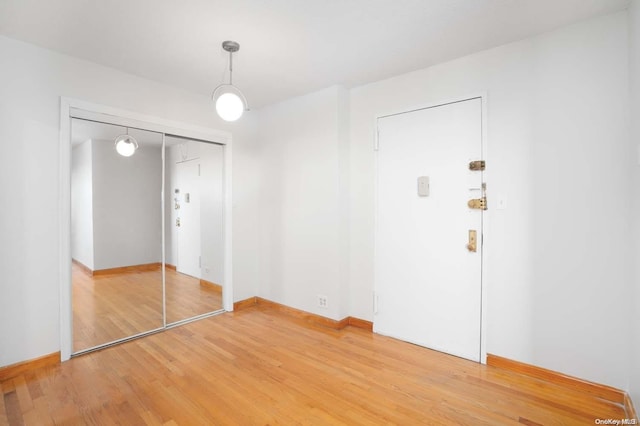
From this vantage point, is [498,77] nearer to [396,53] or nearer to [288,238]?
[396,53]

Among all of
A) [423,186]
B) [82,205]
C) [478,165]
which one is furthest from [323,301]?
[82,205]

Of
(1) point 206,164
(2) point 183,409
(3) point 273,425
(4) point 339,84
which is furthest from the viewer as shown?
(1) point 206,164

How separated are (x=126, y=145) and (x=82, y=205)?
70 centimetres

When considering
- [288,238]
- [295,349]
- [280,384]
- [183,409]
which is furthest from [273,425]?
[288,238]

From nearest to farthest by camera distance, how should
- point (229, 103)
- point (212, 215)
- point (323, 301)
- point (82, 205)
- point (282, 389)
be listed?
point (282, 389) → point (229, 103) → point (82, 205) → point (323, 301) → point (212, 215)

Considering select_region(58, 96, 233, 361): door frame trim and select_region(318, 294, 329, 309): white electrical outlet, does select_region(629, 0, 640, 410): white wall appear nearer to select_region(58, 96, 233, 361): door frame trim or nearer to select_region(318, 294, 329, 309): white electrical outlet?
select_region(318, 294, 329, 309): white electrical outlet

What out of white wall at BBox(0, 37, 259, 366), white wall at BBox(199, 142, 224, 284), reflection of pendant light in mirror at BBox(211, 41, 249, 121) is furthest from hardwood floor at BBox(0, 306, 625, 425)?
reflection of pendant light in mirror at BBox(211, 41, 249, 121)

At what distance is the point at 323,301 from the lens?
10.9 ft

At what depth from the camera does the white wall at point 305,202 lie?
10.6 feet

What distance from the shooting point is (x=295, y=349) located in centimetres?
274

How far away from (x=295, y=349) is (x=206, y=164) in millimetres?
2321

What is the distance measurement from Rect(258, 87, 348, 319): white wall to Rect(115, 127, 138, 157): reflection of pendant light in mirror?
147 centimetres

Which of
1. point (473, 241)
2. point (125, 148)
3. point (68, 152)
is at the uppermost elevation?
point (125, 148)

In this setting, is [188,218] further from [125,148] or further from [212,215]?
[125,148]
